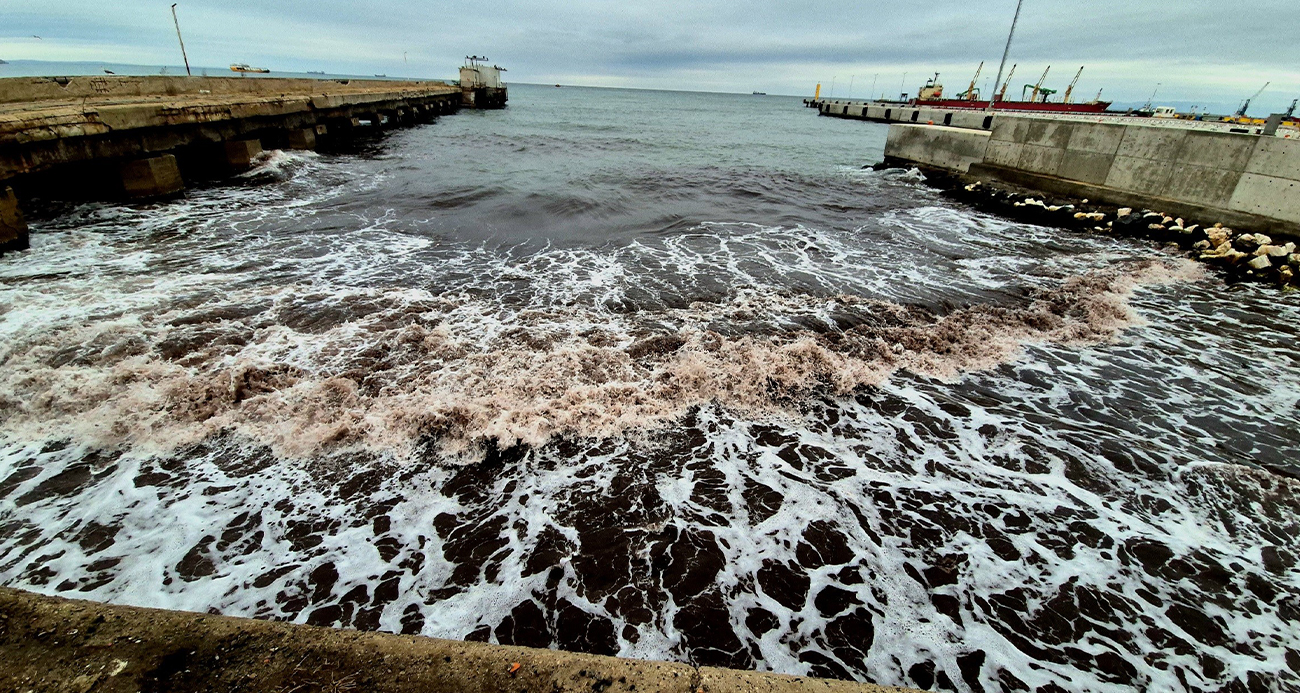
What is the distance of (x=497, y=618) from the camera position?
2.85 m

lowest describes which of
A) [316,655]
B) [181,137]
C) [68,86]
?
[316,655]

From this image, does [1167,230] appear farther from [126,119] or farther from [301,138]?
[301,138]

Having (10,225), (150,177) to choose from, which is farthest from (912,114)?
(10,225)

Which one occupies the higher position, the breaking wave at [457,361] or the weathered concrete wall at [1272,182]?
the weathered concrete wall at [1272,182]

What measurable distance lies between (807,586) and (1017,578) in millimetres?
1401

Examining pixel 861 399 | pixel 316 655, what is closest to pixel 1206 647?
pixel 861 399

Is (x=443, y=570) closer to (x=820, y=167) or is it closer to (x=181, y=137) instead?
(x=181, y=137)

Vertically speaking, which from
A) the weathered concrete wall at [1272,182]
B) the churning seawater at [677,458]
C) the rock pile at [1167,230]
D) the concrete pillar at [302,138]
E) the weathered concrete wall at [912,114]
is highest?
the weathered concrete wall at [912,114]

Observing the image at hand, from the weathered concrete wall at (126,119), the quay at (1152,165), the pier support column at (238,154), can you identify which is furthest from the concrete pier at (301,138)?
the quay at (1152,165)

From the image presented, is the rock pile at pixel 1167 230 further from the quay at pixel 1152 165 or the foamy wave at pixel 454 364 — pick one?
the foamy wave at pixel 454 364

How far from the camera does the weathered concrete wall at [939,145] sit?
16.8 metres

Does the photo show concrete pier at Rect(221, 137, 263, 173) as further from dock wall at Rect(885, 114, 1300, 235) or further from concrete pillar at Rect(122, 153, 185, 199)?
dock wall at Rect(885, 114, 1300, 235)

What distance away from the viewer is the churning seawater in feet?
9.54

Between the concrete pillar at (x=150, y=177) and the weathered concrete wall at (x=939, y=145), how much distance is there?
2317cm
